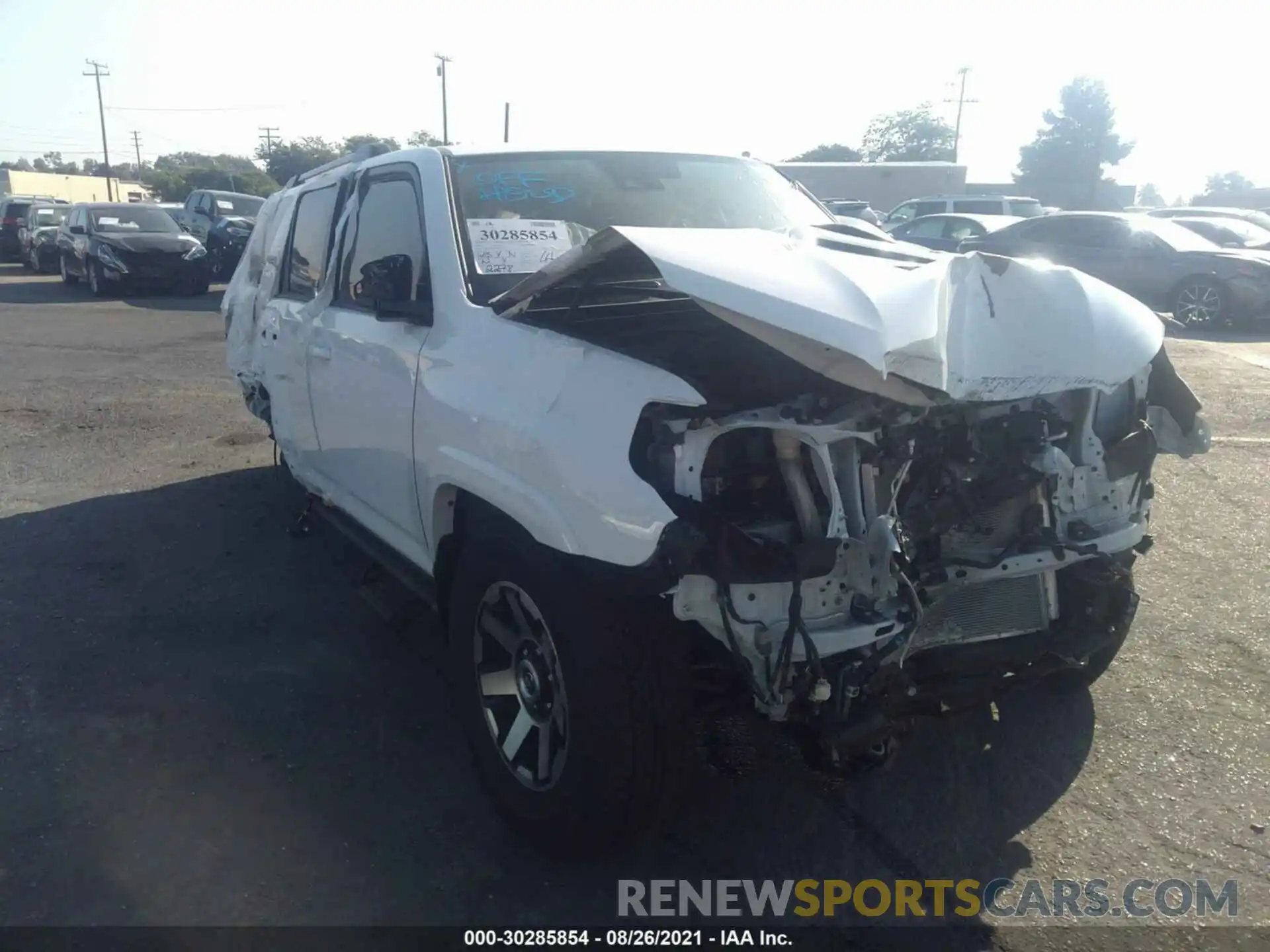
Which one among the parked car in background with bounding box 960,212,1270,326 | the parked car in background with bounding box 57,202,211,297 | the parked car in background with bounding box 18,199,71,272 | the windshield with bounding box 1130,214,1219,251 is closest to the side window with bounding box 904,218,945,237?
the parked car in background with bounding box 960,212,1270,326

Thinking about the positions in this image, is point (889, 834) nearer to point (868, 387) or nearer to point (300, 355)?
point (868, 387)

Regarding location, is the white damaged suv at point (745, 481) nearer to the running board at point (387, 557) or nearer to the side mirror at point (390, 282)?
the side mirror at point (390, 282)

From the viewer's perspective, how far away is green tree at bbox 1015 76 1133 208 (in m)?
54.5

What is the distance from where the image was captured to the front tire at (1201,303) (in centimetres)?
1334

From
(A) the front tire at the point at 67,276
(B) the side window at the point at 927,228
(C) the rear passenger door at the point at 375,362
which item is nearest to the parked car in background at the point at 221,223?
(A) the front tire at the point at 67,276

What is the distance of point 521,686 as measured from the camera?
9.63 ft

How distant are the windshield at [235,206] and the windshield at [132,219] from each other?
319 centimetres

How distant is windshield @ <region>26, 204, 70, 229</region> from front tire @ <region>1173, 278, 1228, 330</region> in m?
25.7

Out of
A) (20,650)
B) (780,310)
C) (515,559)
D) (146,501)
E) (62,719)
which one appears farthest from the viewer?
(146,501)

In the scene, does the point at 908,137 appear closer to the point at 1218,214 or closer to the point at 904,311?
the point at 1218,214

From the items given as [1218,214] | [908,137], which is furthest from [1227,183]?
[1218,214]

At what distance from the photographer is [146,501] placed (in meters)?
6.45

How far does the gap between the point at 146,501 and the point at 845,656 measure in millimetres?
5396

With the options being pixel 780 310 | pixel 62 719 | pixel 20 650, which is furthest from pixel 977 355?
pixel 20 650
